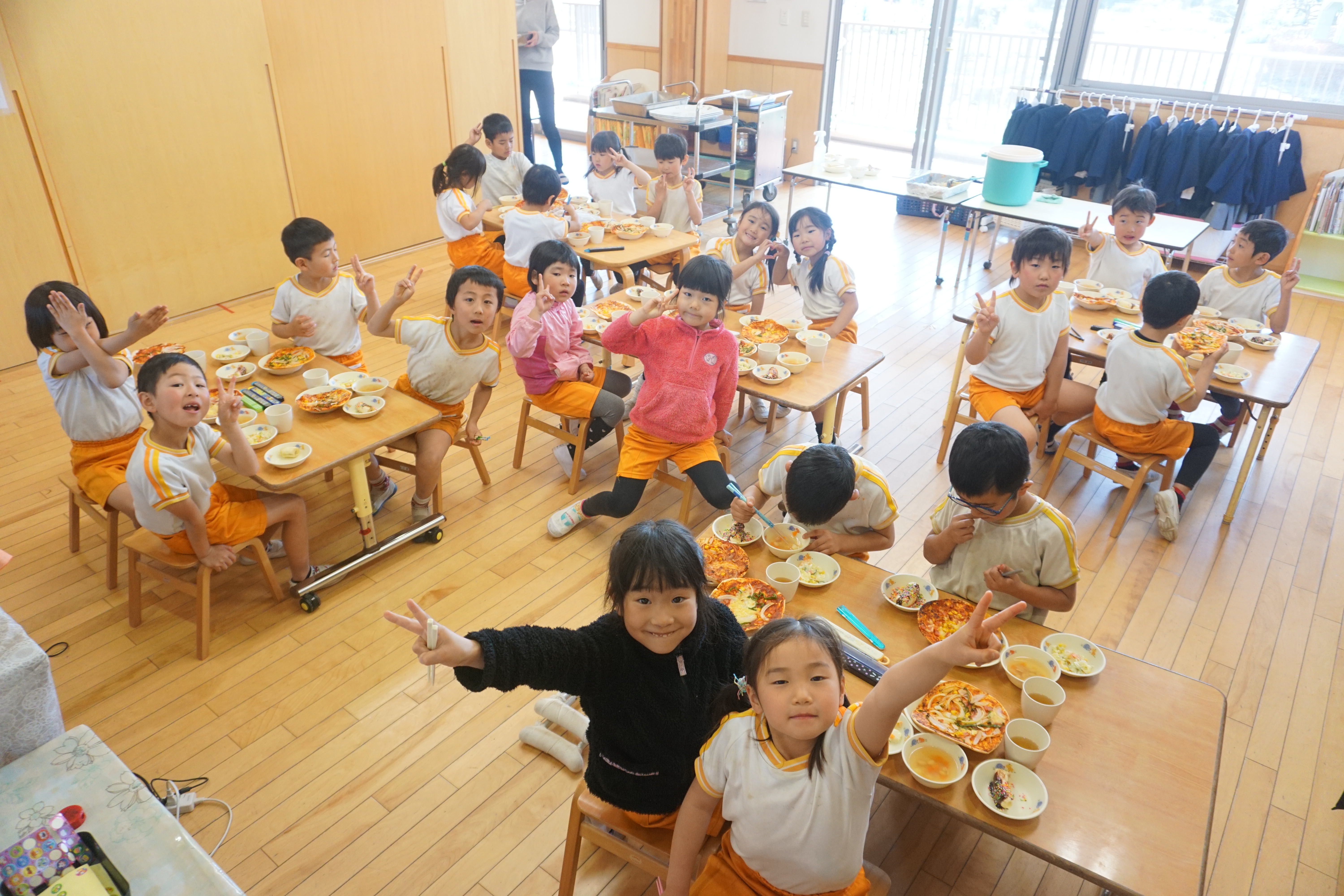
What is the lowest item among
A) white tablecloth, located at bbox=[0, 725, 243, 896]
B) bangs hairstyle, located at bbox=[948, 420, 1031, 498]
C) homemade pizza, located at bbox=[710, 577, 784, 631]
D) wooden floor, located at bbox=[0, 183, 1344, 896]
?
wooden floor, located at bbox=[0, 183, 1344, 896]

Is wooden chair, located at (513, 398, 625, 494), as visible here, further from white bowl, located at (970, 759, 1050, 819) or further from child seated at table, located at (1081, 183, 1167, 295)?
child seated at table, located at (1081, 183, 1167, 295)

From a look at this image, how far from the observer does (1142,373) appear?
3646 millimetres

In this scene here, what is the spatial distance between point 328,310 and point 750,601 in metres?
2.58

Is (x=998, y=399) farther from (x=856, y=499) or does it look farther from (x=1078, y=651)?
(x=1078, y=651)

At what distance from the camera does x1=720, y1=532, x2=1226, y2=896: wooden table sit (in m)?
1.66

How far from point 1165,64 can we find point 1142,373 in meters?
5.37

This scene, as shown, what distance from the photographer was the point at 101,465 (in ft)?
10.7

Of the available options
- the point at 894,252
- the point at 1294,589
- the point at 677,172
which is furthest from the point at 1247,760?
the point at 894,252

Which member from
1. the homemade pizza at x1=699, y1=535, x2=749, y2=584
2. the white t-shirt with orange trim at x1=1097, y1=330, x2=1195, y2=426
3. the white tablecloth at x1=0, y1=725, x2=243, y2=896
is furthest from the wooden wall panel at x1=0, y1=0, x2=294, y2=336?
the white t-shirt with orange trim at x1=1097, y1=330, x2=1195, y2=426

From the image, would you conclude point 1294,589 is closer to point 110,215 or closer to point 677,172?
point 677,172

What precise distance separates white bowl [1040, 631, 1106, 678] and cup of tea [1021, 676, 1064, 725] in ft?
0.25

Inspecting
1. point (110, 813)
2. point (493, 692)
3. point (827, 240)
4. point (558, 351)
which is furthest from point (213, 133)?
point (110, 813)

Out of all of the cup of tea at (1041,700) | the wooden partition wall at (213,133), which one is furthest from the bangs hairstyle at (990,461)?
the wooden partition wall at (213,133)

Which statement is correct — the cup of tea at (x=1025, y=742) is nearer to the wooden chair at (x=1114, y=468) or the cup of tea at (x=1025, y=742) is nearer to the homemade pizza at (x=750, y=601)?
the homemade pizza at (x=750, y=601)
